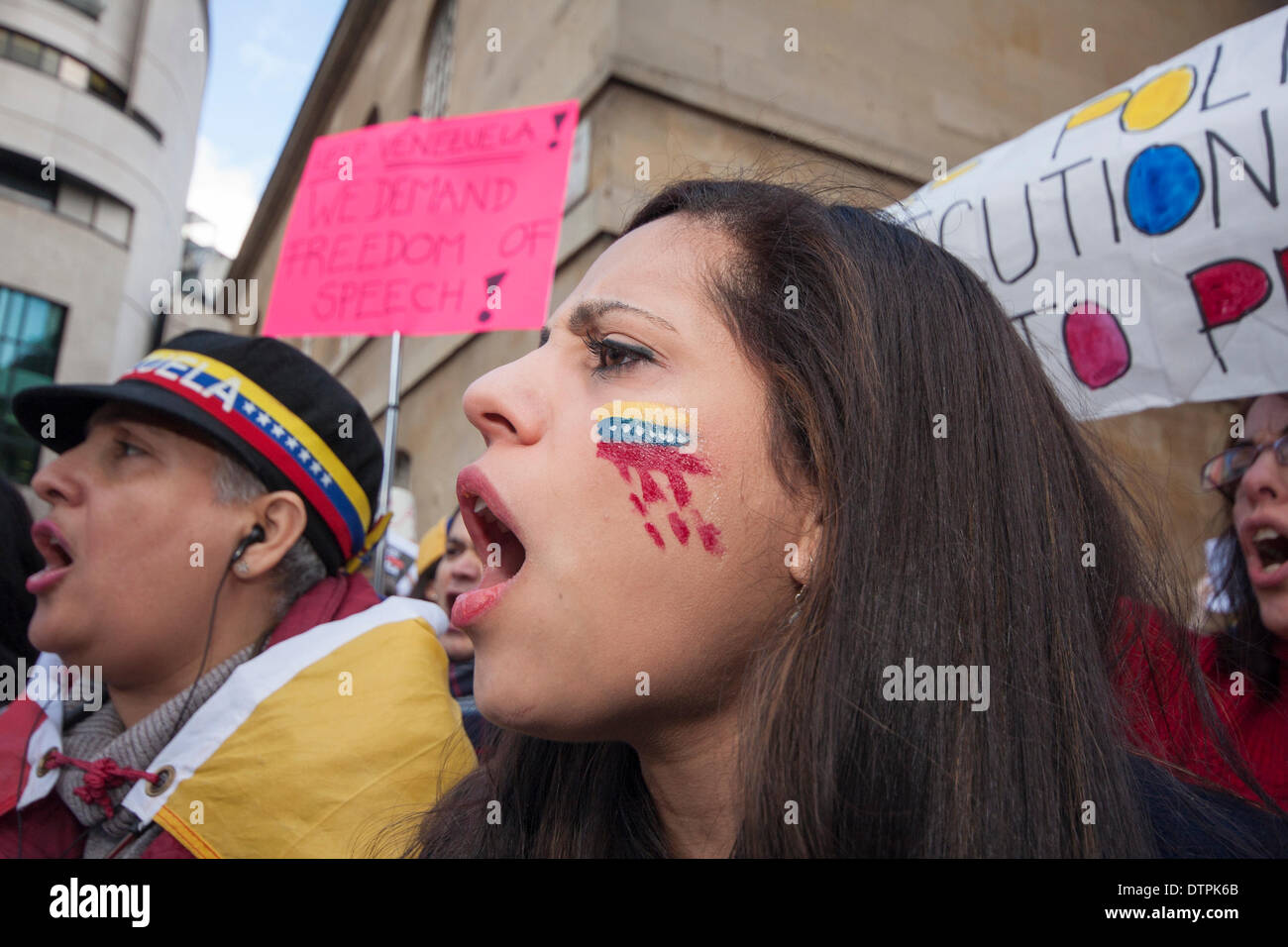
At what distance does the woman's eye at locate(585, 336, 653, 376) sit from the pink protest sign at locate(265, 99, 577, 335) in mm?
2100

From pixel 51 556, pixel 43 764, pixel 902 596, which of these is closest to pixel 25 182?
pixel 51 556

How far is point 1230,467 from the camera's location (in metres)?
2.18

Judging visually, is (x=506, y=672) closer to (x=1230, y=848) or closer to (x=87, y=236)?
(x=1230, y=848)

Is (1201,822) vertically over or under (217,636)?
under

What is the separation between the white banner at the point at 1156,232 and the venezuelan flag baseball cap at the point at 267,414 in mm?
1600

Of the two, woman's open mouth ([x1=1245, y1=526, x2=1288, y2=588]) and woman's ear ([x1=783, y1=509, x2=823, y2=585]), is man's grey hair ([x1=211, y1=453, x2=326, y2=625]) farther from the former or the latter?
woman's open mouth ([x1=1245, y1=526, x2=1288, y2=588])

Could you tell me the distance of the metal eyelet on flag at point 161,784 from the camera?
1701 millimetres

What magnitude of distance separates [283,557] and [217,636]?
23cm

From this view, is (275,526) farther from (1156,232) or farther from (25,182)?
(25,182)

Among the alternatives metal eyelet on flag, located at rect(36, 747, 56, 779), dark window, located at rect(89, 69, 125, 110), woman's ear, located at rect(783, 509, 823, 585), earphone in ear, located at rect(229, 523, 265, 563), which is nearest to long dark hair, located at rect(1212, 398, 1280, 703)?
woman's ear, located at rect(783, 509, 823, 585)

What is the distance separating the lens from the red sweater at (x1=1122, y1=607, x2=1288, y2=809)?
4.65 feet

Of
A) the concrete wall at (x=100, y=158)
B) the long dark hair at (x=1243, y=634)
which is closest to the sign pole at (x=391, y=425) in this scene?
the long dark hair at (x=1243, y=634)

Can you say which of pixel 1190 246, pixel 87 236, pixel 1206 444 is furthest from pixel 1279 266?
pixel 87 236

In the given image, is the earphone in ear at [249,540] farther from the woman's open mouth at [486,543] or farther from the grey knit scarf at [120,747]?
the woman's open mouth at [486,543]
